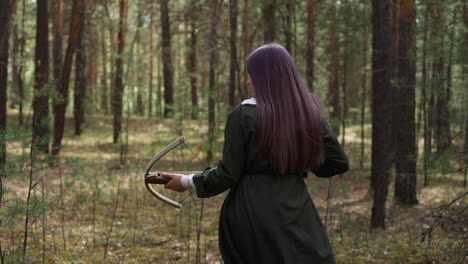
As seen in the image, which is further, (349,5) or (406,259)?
(349,5)

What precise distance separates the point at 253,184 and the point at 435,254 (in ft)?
18.7

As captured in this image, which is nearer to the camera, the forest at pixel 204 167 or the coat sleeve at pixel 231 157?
the coat sleeve at pixel 231 157

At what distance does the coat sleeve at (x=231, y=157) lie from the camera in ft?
9.20

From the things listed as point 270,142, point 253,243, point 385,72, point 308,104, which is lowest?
point 253,243

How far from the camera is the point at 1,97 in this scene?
8.95 m

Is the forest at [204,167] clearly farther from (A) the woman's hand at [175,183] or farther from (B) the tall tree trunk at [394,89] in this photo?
(A) the woman's hand at [175,183]

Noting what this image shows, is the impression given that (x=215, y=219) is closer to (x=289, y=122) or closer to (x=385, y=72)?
(x=385, y=72)

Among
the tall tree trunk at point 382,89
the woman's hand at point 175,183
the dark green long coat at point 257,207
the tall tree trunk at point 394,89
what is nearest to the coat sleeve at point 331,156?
the dark green long coat at point 257,207

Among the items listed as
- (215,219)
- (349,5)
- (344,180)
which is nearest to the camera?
(215,219)

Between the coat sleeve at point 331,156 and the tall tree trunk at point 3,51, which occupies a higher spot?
the tall tree trunk at point 3,51

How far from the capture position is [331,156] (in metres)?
3.02

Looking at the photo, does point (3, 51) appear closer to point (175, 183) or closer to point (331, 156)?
point (175, 183)

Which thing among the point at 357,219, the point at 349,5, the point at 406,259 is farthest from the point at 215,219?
the point at 349,5

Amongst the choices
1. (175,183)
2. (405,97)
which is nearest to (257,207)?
(175,183)
